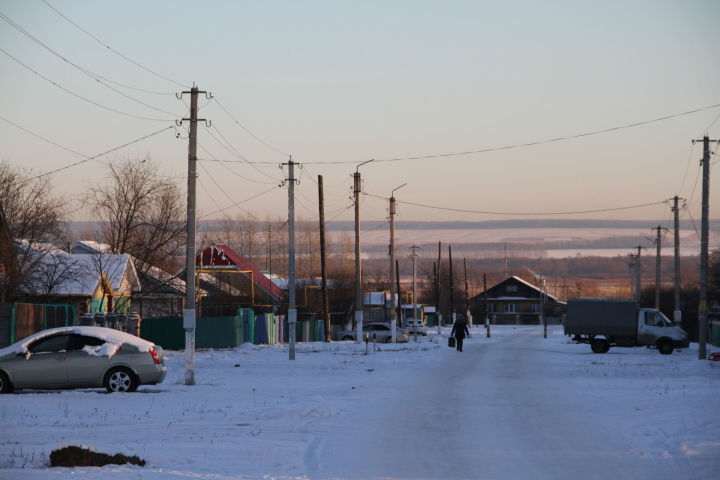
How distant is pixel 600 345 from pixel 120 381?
98.7 feet

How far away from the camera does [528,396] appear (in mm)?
21281

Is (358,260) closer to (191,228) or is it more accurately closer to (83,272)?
(83,272)

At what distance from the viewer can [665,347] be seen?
45.9 metres

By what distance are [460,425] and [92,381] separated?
963 cm

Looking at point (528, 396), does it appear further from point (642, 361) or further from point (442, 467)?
point (642, 361)

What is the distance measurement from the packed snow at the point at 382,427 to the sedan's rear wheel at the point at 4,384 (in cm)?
50

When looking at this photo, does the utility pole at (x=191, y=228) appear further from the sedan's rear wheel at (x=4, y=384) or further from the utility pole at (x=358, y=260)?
the utility pole at (x=358, y=260)

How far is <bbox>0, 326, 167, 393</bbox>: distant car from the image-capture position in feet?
69.9

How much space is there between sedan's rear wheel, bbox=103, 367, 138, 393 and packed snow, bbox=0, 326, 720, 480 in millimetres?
397

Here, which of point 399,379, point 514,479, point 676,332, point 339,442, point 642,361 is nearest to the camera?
point 514,479

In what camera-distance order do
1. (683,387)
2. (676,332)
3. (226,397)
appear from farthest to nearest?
1. (676,332)
2. (683,387)
3. (226,397)

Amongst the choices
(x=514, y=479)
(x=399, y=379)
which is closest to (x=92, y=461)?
(x=514, y=479)

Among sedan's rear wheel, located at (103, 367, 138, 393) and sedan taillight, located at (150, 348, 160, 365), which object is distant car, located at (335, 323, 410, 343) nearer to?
sedan taillight, located at (150, 348, 160, 365)

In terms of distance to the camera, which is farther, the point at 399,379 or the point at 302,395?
the point at 399,379
